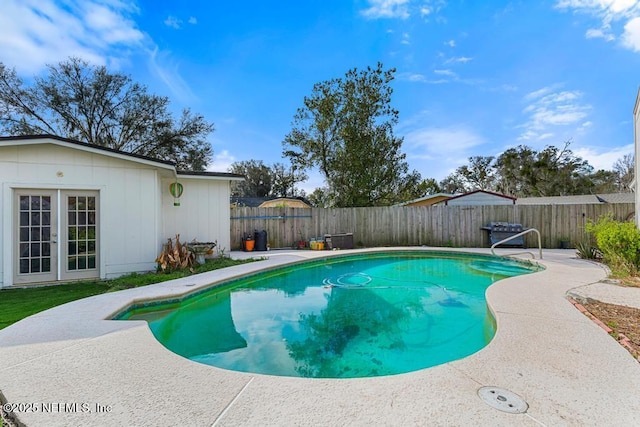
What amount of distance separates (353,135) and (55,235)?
1267 cm

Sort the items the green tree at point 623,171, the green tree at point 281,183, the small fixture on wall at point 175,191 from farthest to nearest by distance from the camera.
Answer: the green tree at point 281,183 → the green tree at point 623,171 → the small fixture on wall at point 175,191

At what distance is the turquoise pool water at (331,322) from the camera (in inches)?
127

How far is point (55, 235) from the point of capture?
608 cm

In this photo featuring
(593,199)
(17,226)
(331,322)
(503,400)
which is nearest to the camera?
(503,400)

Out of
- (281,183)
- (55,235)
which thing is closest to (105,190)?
(55,235)

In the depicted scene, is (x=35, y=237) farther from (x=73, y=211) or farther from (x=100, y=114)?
(x=100, y=114)

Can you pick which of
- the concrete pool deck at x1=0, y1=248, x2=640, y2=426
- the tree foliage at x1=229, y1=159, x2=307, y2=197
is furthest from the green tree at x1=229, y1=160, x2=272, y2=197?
the concrete pool deck at x1=0, y1=248, x2=640, y2=426

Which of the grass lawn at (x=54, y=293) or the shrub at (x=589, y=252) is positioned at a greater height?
the shrub at (x=589, y=252)

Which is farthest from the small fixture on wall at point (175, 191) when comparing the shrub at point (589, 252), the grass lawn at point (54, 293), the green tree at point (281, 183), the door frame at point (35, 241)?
the green tree at point (281, 183)

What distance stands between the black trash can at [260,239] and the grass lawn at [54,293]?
155 inches

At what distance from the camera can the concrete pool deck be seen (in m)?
1.83

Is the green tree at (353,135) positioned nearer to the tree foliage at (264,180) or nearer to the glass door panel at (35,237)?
the glass door panel at (35,237)

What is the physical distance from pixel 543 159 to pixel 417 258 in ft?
91.3

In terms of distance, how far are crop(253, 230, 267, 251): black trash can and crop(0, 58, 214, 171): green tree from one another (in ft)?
39.4
